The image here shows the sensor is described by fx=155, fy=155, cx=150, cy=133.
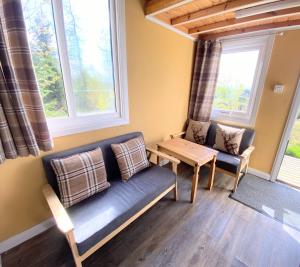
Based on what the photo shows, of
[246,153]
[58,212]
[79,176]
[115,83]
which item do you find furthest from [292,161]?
[58,212]

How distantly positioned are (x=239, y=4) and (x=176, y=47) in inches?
39.7

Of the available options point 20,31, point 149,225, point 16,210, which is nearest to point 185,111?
point 149,225

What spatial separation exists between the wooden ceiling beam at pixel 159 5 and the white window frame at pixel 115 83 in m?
0.34

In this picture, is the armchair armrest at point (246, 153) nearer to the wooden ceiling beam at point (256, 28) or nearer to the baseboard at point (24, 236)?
the wooden ceiling beam at point (256, 28)

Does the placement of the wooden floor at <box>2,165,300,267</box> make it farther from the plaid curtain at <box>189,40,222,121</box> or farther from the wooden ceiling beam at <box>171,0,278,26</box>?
the wooden ceiling beam at <box>171,0,278,26</box>

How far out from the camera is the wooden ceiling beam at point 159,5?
1.62m

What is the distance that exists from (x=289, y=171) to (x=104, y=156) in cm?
298

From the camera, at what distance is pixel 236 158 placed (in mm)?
2316

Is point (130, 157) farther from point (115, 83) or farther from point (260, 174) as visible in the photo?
point (260, 174)

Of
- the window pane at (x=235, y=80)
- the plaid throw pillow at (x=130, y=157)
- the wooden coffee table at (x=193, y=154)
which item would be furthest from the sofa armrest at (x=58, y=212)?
the window pane at (x=235, y=80)

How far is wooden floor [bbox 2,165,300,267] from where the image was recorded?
1.35 meters

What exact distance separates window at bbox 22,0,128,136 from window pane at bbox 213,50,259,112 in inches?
75.0

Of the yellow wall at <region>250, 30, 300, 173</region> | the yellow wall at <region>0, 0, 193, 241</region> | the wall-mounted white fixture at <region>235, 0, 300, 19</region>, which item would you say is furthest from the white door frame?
the yellow wall at <region>0, 0, 193, 241</region>

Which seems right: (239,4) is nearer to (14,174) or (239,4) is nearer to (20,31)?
(20,31)
